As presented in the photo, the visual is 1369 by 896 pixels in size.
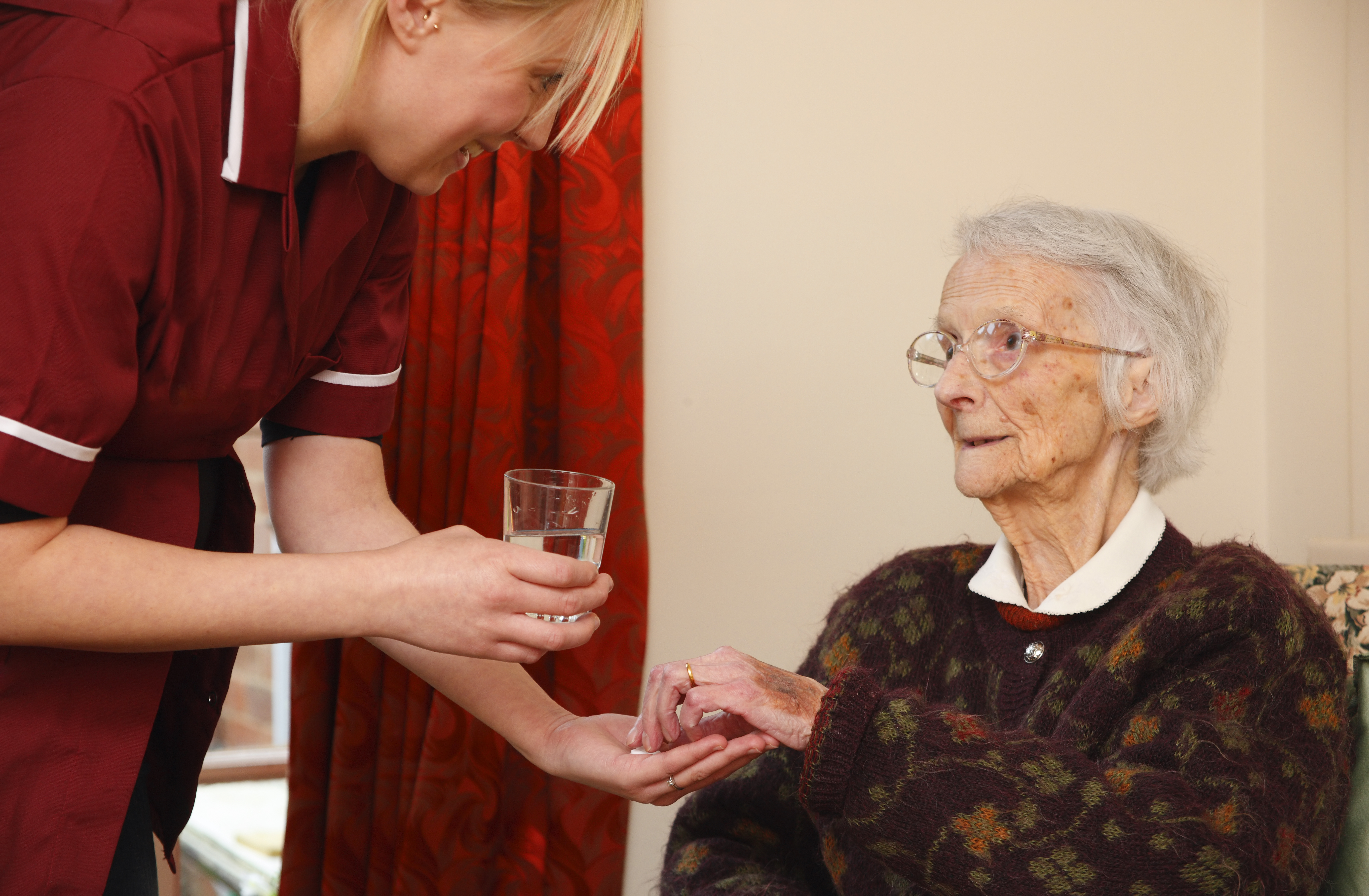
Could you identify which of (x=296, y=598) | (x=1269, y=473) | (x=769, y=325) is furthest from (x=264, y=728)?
(x=1269, y=473)

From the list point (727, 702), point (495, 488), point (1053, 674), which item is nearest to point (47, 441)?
point (727, 702)

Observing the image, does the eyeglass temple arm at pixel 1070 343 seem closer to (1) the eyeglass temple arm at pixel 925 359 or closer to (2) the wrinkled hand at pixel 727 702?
(1) the eyeglass temple arm at pixel 925 359

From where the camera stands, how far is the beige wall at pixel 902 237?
2.47 metres

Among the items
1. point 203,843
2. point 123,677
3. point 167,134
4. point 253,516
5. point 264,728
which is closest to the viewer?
point 167,134

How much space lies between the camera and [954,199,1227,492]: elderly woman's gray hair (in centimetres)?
155

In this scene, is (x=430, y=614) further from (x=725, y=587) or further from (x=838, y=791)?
(x=725, y=587)

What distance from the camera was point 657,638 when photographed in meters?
2.44

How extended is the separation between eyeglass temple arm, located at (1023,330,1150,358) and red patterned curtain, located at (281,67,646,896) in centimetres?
100

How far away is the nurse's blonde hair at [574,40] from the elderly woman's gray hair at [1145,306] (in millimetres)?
736

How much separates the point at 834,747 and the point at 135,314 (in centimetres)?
79

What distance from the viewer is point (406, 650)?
4.61 feet

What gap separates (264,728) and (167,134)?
3.01 metres

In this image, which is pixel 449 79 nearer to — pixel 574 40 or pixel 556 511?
pixel 574 40

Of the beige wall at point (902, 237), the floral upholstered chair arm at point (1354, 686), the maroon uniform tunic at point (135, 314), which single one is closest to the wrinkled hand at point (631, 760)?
the maroon uniform tunic at point (135, 314)
